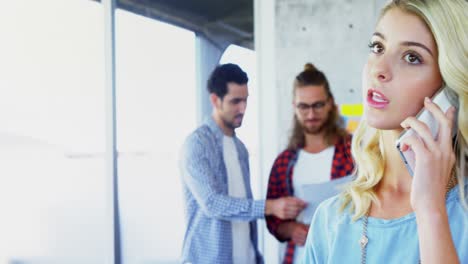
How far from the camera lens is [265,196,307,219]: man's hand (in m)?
2.87

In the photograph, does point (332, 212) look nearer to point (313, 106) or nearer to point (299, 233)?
point (299, 233)

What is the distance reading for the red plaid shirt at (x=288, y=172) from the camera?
2.95 meters

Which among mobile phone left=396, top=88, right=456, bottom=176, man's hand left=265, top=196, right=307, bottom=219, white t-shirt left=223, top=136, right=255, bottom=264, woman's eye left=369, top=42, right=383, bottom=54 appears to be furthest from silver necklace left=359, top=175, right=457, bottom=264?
white t-shirt left=223, top=136, right=255, bottom=264

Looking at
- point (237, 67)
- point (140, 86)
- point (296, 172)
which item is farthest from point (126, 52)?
point (296, 172)

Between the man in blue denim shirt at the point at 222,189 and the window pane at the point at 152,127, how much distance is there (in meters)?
0.22

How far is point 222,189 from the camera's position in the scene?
3.09 meters

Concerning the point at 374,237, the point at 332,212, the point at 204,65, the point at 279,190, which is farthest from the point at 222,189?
the point at 374,237

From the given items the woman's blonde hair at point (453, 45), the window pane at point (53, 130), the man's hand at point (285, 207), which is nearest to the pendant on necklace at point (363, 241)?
the woman's blonde hair at point (453, 45)

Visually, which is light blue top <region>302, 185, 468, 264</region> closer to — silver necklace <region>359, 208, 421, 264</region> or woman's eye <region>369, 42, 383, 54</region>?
silver necklace <region>359, 208, 421, 264</region>

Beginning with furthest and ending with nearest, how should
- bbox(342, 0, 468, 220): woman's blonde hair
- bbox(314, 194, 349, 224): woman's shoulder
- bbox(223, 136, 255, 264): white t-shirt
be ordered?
bbox(223, 136, 255, 264): white t-shirt, bbox(314, 194, 349, 224): woman's shoulder, bbox(342, 0, 468, 220): woman's blonde hair

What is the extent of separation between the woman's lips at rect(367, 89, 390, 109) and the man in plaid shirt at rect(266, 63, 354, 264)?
195 cm

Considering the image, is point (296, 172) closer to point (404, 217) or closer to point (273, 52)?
point (273, 52)

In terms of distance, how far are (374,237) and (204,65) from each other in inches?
96.4

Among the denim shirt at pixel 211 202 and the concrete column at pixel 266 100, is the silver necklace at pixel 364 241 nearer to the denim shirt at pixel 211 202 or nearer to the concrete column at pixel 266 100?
the denim shirt at pixel 211 202
